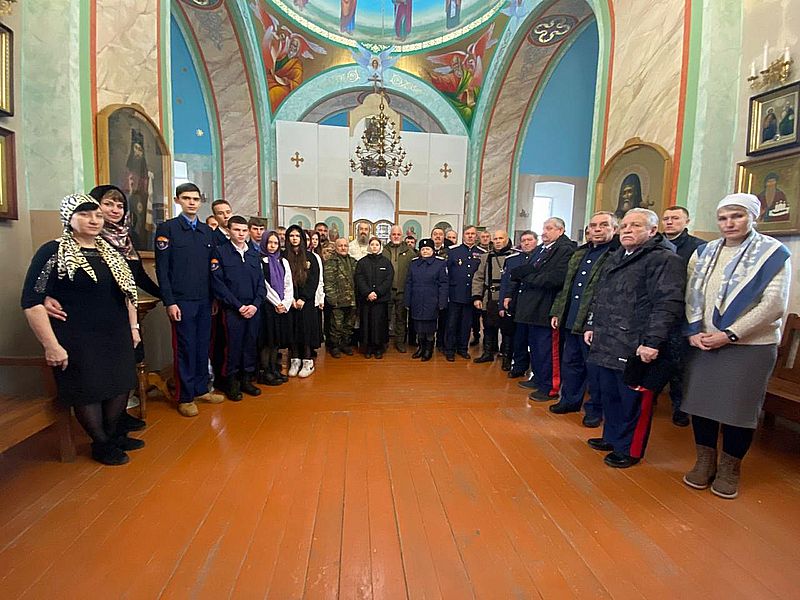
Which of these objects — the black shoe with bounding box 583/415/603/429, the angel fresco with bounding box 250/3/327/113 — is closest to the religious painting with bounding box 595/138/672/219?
the black shoe with bounding box 583/415/603/429

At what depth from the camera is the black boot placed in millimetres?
3977

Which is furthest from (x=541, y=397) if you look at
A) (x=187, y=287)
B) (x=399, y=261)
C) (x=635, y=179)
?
(x=187, y=287)

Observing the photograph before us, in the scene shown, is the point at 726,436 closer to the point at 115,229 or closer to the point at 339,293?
the point at 339,293

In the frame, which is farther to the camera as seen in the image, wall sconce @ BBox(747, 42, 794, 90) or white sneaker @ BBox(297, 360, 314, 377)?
white sneaker @ BBox(297, 360, 314, 377)

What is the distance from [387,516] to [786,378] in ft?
11.6

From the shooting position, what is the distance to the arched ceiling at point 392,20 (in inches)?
403

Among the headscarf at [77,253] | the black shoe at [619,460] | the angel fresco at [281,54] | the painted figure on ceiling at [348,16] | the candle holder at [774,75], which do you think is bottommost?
the black shoe at [619,460]

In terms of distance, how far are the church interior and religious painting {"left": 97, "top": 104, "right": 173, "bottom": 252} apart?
0.02m

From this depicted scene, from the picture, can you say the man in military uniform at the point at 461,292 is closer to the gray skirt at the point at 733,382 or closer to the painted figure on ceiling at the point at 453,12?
the gray skirt at the point at 733,382

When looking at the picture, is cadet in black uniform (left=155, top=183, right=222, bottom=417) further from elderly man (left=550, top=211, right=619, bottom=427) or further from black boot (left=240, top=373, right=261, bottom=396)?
elderly man (left=550, top=211, right=619, bottom=427)

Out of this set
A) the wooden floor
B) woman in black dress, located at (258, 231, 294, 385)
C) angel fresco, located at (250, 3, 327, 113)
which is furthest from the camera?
angel fresco, located at (250, 3, 327, 113)

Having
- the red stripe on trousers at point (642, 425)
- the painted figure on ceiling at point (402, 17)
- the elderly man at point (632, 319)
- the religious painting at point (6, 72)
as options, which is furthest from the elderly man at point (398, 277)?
the painted figure on ceiling at point (402, 17)

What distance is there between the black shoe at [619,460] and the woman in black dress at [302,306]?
124 inches

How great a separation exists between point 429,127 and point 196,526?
12966 millimetres
